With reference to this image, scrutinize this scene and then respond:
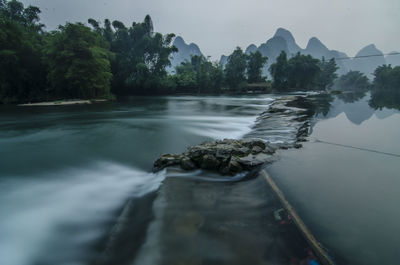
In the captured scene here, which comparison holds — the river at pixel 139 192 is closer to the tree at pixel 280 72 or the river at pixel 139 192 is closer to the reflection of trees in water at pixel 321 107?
the reflection of trees in water at pixel 321 107

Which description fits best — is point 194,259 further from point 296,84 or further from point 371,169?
point 296,84

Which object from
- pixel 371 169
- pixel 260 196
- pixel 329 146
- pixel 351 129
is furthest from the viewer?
pixel 351 129

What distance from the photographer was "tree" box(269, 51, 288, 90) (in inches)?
2243

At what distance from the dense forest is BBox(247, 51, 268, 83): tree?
262 millimetres

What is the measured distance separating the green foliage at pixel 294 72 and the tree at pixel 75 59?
156 ft

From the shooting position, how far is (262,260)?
212cm

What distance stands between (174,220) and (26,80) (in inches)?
1439

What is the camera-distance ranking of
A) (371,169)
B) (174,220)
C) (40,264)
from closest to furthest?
(40,264) → (174,220) → (371,169)

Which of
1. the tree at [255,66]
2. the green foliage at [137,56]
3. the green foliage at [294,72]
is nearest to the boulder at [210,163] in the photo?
the green foliage at [137,56]

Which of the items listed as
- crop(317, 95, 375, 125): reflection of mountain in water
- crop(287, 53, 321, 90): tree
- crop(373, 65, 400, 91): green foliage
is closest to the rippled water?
crop(317, 95, 375, 125): reflection of mountain in water

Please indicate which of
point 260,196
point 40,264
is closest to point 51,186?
point 40,264

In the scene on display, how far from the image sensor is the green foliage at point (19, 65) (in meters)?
24.9

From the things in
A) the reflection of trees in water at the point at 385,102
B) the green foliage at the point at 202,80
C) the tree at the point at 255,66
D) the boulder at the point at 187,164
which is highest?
the tree at the point at 255,66

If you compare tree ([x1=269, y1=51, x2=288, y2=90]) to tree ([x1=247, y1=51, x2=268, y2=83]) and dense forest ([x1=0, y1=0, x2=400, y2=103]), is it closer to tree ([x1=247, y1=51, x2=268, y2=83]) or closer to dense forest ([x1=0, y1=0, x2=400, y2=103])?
dense forest ([x1=0, y1=0, x2=400, y2=103])
